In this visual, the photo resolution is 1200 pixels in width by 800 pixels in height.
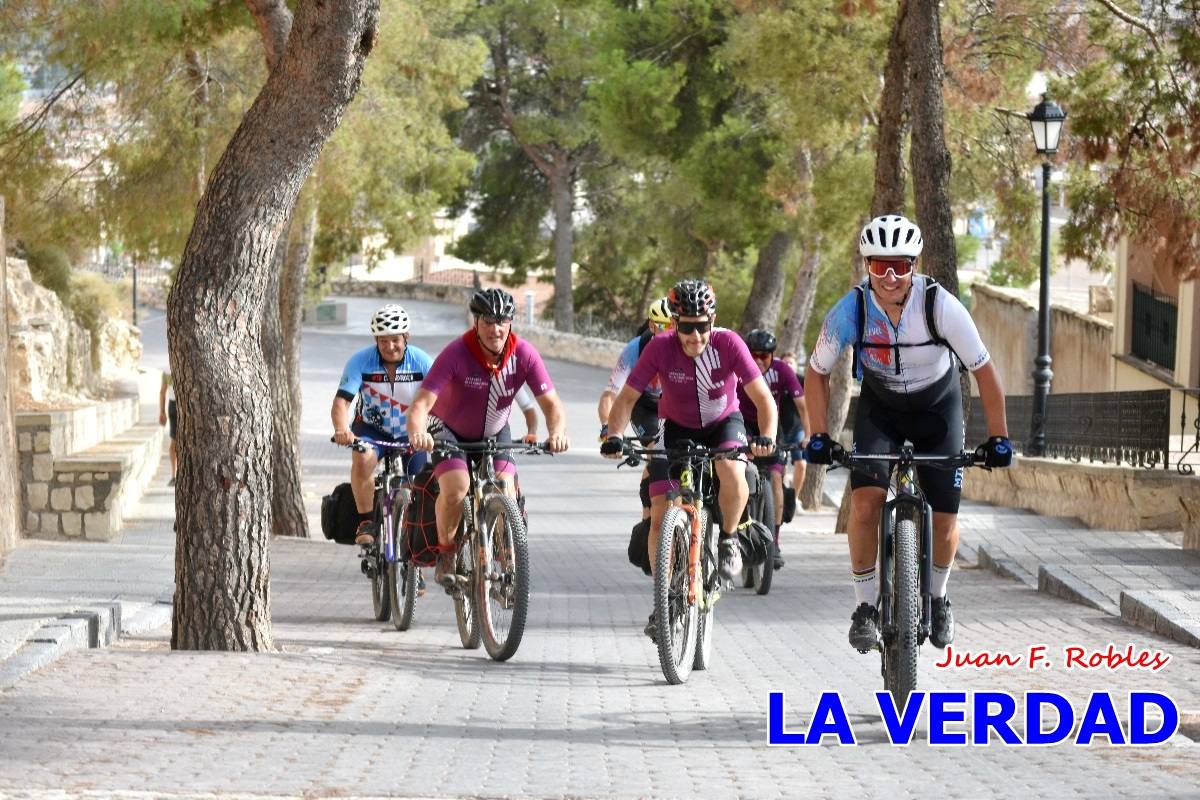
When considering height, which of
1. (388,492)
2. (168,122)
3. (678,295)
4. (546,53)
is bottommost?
(388,492)

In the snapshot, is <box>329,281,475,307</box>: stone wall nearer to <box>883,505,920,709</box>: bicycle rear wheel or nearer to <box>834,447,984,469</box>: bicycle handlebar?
<box>834,447,984,469</box>: bicycle handlebar

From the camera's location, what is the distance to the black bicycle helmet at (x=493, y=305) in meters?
10.8

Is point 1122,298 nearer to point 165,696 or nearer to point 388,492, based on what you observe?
point 388,492

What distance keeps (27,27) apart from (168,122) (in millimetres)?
1865

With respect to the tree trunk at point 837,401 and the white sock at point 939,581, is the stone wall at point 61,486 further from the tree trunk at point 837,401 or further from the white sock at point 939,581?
the white sock at point 939,581

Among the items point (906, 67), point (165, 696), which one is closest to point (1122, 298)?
point (906, 67)

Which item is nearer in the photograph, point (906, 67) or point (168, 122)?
point (906, 67)

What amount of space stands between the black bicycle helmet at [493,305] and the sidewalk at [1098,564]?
4.11 meters

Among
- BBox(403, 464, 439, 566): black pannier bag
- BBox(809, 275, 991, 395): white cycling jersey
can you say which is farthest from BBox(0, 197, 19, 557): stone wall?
BBox(809, 275, 991, 395): white cycling jersey

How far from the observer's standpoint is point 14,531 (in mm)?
15633

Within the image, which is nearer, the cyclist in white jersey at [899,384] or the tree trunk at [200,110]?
the cyclist in white jersey at [899,384]

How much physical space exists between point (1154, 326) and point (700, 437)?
20.2 meters

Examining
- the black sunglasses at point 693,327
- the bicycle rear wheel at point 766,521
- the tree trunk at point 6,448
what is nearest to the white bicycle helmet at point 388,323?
the black sunglasses at point 693,327

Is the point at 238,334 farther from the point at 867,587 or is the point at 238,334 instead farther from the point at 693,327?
the point at 867,587
